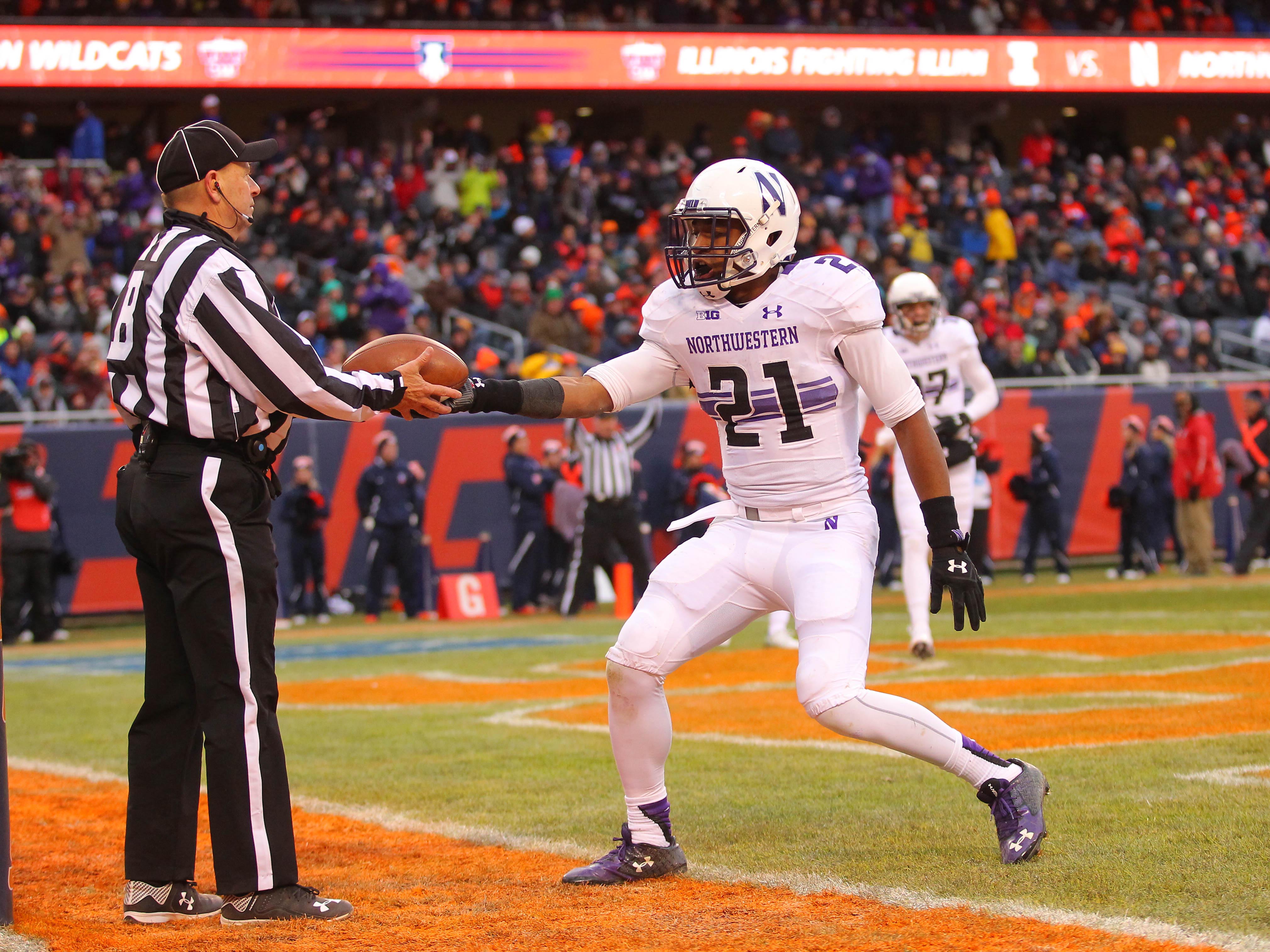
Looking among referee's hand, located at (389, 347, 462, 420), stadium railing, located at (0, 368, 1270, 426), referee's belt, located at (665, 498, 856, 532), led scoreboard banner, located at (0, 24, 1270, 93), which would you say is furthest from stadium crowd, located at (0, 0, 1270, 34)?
referee's belt, located at (665, 498, 856, 532)

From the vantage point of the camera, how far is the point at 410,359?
185 inches

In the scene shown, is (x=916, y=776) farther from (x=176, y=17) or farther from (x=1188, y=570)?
(x=176, y=17)

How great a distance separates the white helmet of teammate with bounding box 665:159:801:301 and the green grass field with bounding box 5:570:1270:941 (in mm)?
1705

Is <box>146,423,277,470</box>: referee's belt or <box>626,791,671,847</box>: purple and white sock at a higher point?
<box>146,423,277,470</box>: referee's belt

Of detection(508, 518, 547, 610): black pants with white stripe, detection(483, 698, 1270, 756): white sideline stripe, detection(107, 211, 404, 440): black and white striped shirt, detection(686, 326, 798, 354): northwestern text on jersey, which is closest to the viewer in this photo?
detection(107, 211, 404, 440): black and white striped shirt

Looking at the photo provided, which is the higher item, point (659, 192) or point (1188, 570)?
point (659, 192)

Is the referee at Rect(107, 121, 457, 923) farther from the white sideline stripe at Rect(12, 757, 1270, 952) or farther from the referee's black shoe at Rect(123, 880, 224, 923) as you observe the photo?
the white sideline stripe at Rect(12, 757, 1270, 952)

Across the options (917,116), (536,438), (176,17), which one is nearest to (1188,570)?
(536,438)

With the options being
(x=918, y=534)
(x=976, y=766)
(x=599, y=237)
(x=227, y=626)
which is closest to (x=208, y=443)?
(x=227, y=626)

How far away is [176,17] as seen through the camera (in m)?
20.8

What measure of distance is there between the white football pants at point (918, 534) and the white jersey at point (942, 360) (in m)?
0.37

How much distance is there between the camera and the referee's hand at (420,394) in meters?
4.46

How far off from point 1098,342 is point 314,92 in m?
11.4

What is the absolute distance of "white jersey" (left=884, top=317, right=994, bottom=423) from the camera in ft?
30.1
